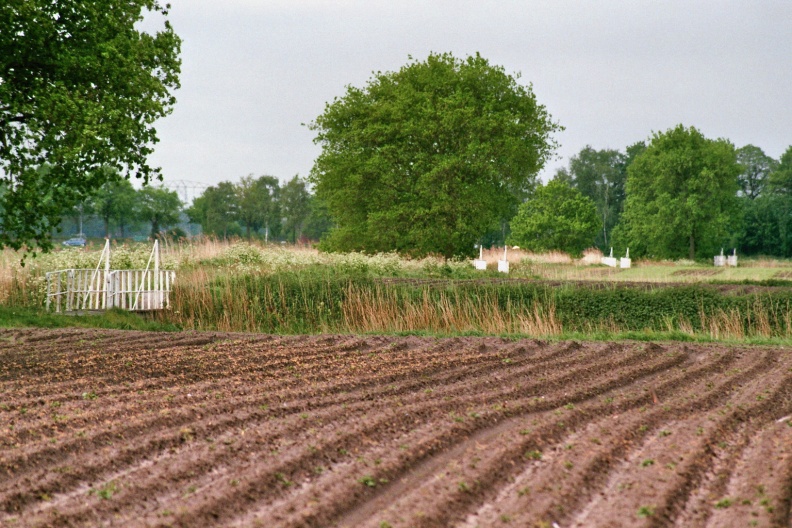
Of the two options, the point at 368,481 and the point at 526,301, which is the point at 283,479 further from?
the point at 526,301

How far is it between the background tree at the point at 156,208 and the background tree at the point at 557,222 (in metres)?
20.6

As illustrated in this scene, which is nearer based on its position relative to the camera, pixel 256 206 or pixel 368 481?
pixel 368 481

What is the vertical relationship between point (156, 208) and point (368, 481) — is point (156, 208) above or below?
above

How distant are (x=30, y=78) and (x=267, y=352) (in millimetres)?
4225

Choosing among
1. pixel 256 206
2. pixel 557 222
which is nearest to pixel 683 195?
pixel 557 222

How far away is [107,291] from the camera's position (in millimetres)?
16047

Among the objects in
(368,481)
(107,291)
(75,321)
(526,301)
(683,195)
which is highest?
(683,195)

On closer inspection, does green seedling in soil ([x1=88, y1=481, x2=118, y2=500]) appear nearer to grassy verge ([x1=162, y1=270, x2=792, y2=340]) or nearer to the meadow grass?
the meadow grass

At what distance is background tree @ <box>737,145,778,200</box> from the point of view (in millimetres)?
61188

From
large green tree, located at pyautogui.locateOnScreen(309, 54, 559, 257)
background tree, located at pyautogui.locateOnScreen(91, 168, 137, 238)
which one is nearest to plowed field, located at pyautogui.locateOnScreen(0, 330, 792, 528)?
large green tree, located at pyautogui.locateOnScreen(309, 54, 559, 257)

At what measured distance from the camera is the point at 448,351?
10.2 metres

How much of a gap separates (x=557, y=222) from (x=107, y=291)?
3270cm

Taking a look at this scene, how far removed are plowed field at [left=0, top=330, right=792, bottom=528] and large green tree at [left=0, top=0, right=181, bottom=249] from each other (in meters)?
1.88

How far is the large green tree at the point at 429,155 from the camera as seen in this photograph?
88.7 feet
